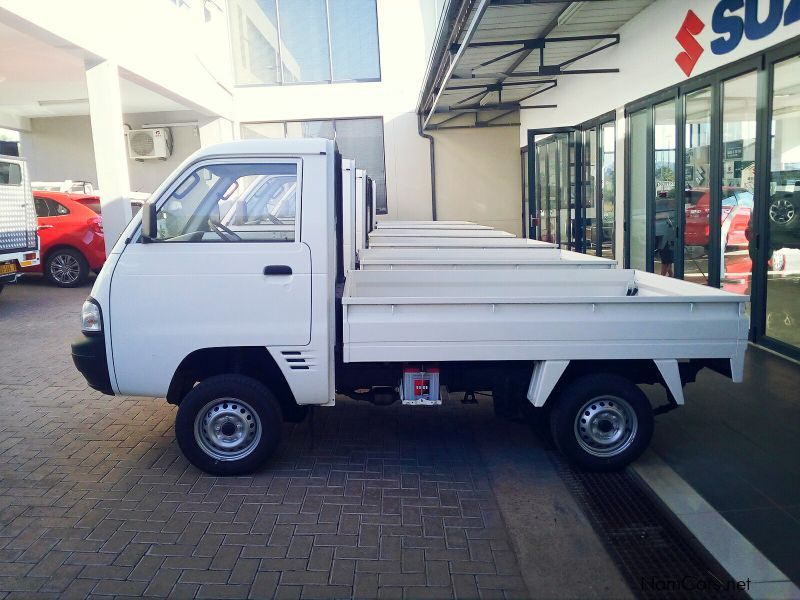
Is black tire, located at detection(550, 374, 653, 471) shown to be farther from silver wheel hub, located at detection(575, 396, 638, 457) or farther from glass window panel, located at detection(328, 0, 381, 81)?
glass window panel, located at detection(328, 0, 381, 81)

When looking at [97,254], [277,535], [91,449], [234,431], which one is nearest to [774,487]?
[277,535]

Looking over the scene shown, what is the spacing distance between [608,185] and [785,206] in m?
5.11

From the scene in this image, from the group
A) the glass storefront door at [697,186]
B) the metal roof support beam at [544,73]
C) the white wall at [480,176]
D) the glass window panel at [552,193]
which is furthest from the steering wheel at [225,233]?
the white wall at [480,176]

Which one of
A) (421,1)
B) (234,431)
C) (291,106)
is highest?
(421,1)

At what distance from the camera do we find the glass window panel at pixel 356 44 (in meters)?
20.0

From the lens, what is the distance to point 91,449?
17.6ft

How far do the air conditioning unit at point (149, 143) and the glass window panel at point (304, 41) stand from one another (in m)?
3.67

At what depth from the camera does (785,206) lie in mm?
6910

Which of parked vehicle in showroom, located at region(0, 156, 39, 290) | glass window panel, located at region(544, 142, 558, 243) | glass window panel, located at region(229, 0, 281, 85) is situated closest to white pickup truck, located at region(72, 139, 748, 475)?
parked vehicle in showroom, located at region(0, 156, 39, 290)

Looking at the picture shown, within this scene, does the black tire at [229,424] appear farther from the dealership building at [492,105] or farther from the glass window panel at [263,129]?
the glass window panel at [263,129]

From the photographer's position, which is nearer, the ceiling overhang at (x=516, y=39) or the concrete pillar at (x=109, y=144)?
the ceiling overhang at (x=516, y=39)

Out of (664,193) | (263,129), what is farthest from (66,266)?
(664,193)

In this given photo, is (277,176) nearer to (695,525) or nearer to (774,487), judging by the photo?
(695,525)

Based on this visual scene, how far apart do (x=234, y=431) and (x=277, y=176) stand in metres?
1.66
